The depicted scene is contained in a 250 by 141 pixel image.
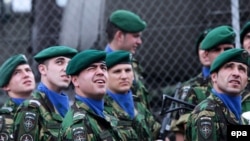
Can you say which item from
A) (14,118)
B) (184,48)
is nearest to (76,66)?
(14,118)

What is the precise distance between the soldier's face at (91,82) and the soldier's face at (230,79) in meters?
0.95

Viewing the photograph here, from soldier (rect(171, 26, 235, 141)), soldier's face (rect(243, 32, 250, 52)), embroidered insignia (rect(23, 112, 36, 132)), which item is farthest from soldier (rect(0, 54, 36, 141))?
soldier's face (rect(243, 32, 250, 52))

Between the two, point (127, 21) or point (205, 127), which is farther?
point (127, 21)

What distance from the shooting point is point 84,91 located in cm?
722

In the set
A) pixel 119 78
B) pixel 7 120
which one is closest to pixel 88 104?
pixel 119 78

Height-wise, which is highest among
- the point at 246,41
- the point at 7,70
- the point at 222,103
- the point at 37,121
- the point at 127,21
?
the point at 127,21

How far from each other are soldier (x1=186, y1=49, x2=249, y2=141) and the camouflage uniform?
0.63 metres

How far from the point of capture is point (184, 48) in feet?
32.7

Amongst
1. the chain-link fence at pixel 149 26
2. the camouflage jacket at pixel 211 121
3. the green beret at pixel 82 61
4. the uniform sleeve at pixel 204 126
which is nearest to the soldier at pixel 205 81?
the chain-link fence at pixel 149 26

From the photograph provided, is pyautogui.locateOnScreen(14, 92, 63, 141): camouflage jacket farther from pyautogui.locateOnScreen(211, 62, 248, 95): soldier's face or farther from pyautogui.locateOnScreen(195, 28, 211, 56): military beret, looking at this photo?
pyautogui.locateOnScreen(195, 28, 211, 56): military beret

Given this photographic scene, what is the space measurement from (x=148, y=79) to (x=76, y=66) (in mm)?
2878

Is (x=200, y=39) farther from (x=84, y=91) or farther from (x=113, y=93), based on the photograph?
(x=84, y=91)

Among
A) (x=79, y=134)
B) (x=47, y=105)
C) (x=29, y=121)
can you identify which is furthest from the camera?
(x=47, y=105)

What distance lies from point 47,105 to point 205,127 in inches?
55.4
